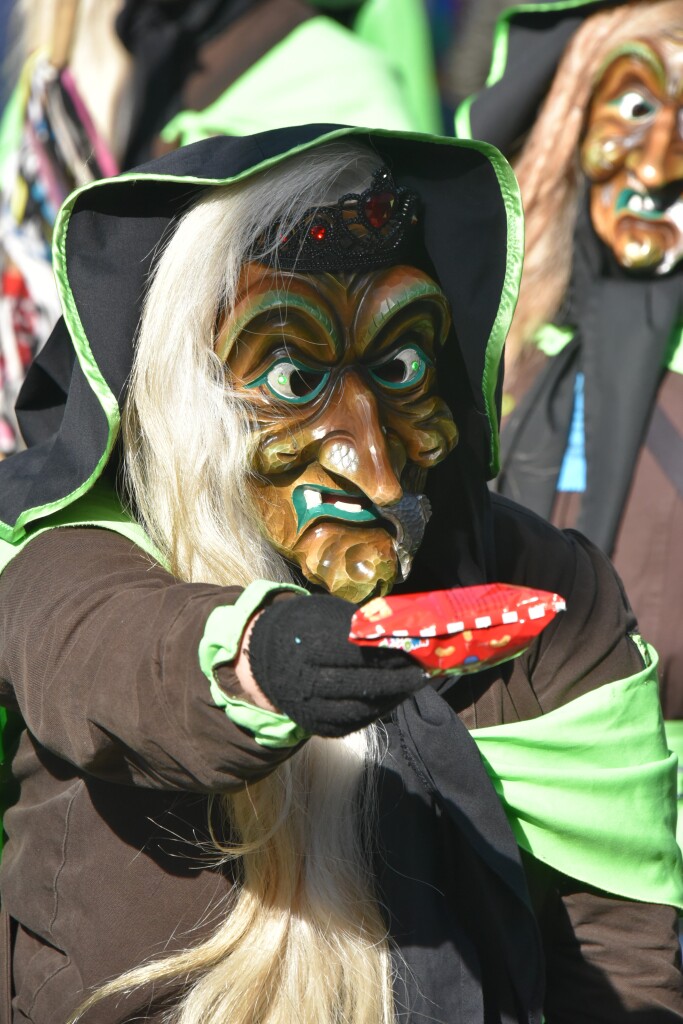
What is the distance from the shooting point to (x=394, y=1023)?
1.48 m

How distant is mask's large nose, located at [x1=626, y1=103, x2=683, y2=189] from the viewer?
2914 mm

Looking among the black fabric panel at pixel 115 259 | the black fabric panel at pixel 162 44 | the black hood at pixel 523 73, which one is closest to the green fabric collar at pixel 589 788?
the black fabric panel at pixel 115 259

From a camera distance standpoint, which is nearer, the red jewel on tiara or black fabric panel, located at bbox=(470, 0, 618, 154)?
the red jewel on tiara

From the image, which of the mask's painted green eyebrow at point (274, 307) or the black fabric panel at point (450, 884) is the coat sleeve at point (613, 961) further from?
the mask's painted green eyebrow at point (274, 307)

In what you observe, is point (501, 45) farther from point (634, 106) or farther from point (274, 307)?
point (274, 307)

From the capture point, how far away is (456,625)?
1032mm

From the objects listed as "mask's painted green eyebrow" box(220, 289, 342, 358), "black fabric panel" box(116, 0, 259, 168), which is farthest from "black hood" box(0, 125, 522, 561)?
"black fabric panel" box(116, 0, 259, 168)

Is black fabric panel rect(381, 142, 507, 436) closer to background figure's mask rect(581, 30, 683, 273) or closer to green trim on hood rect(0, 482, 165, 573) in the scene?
green trim on hood rect(0, 482, 165, 573)

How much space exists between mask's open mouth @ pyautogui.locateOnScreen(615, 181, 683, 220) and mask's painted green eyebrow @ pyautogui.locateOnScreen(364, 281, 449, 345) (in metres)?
1.53

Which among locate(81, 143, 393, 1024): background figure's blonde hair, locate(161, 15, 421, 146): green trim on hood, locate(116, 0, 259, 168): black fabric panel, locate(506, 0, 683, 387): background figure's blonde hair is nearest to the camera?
locate(81, 143, 393, 1024): background figure's blonde hair

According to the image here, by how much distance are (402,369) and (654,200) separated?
161 cm

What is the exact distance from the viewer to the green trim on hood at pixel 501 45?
127 inches

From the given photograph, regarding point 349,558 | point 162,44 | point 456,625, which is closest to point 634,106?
point 162,44

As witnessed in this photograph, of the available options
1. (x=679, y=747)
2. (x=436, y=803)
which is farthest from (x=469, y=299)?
(x=679, y=747)
